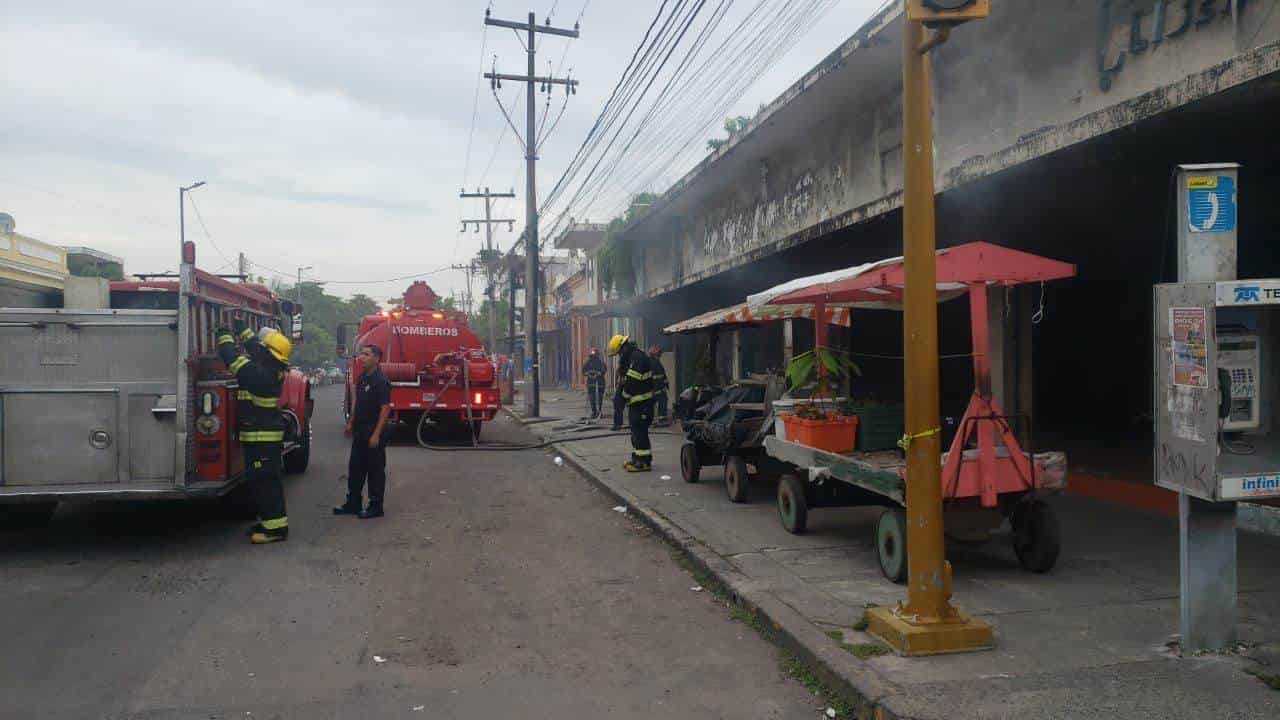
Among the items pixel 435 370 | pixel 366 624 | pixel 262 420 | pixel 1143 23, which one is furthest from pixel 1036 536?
pixel 435 370

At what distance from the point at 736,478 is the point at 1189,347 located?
566 cm

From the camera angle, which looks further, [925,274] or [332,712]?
[925,274]

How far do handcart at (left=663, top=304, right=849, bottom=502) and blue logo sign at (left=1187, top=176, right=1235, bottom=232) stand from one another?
4.39 metres

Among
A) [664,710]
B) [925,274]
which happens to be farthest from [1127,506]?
[664,710]

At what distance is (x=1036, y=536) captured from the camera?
6.21 m

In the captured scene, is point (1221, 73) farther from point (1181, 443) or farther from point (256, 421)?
point (256, 421)

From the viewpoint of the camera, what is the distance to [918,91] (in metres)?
4.71

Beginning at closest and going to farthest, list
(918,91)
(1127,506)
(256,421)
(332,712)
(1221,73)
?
(332,712), (918,91), (1221,73), (256,421), (1127,506)

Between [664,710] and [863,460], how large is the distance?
10.9 ft

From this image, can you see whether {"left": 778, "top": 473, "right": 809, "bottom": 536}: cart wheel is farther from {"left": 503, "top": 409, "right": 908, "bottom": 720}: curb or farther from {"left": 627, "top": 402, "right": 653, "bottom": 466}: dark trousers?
{"left": 627, "top": 402, "right": 653, "bottom": 466}: dark trousers

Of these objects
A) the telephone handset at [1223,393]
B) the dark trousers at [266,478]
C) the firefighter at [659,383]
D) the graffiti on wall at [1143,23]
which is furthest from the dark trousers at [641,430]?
the telephone handset at [1223,393]

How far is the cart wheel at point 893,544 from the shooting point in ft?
20.1

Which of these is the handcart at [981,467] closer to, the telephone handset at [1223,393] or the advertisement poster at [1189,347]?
the advertisement poster at [1189,347]

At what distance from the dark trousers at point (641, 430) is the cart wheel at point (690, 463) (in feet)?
2.48
